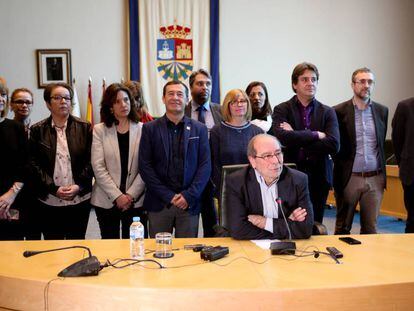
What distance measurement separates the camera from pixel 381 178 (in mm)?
3566

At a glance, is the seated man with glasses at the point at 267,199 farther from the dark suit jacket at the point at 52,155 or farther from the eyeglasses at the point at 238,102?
the dark suit jacket at the point at 52,155

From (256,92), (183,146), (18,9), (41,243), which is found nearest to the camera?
(41,243)

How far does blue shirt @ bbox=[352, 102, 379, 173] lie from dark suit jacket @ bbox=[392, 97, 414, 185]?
0.18 metres

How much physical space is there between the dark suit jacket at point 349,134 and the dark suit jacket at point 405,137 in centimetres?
12

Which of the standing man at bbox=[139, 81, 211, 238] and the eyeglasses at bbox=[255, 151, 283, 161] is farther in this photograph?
the standing man at bbox=[139, 81, 211, 238]

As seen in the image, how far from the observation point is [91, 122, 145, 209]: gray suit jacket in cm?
323

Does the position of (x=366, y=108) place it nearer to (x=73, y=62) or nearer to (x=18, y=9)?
(x=73, y=62)

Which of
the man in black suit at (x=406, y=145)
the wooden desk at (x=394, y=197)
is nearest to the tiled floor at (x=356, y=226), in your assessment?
the wooden desk at (x=394, y=197)

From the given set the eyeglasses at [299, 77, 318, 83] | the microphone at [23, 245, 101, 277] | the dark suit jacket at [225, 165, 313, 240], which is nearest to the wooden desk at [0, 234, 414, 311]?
the microphone at [23, 245, 101, 277]

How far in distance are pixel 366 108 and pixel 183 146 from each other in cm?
159

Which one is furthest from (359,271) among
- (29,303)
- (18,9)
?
(18,9)

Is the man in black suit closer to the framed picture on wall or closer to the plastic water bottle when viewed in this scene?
the plastic water bottle

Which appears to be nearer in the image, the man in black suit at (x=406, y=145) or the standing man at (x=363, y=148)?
the man in black suit at (x=406, y=145)

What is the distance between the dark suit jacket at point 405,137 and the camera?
11.0ft
